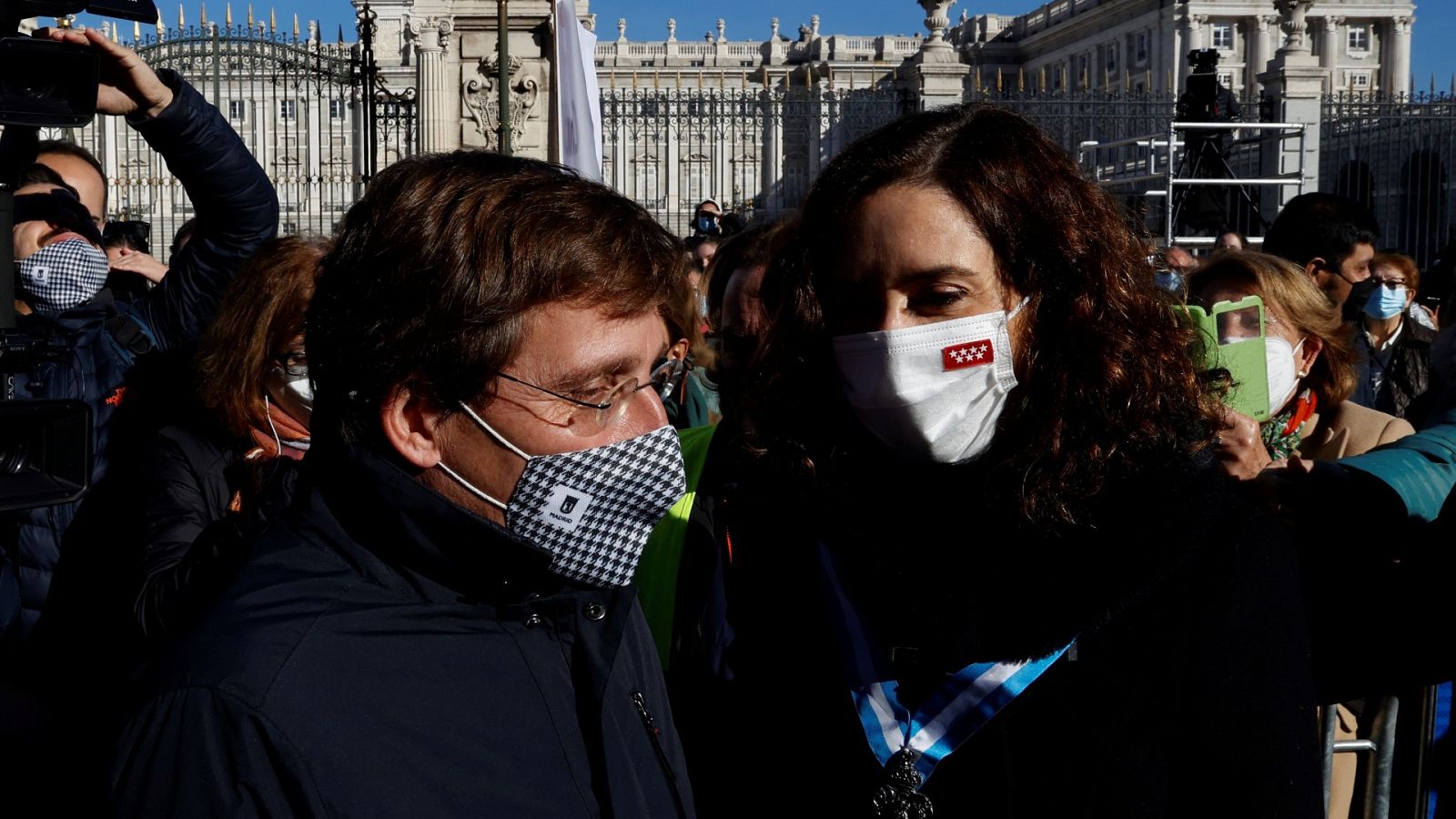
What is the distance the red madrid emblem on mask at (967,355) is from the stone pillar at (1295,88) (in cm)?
1545

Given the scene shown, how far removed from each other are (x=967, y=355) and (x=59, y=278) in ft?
8.69

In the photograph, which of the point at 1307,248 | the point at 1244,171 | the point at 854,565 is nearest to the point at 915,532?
the point at 854,565

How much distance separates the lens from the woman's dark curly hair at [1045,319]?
1.99m

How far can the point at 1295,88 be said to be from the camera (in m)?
17.3

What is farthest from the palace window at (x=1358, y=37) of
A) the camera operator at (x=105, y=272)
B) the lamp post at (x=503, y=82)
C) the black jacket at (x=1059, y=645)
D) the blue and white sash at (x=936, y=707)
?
the blue and white sash at (x=936, y=707)

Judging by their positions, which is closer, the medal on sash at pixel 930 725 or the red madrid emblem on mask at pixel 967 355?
the medal on sash at pixel 930 725

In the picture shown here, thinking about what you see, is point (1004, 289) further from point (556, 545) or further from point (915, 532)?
point (556, 545)

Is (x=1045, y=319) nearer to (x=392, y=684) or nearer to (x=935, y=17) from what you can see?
(x=392, y=684)

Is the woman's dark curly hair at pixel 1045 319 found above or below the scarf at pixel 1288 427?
above

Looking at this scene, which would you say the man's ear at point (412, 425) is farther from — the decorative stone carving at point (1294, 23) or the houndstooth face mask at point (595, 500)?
the decorative stone carving at point (1294, 23)

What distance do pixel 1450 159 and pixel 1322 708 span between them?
17.7 metres

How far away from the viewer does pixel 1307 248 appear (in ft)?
21.5

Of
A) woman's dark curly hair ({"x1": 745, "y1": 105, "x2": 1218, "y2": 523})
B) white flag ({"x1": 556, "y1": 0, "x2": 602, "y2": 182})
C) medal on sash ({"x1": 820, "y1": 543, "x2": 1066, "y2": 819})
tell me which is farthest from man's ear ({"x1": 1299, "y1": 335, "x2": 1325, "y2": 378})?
white flag ({"x1": 556, "y1": 0, "x2": 602, "y2": 182})

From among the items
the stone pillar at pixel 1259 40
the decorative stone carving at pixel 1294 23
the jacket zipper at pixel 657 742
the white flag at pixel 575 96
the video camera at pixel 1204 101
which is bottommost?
the jacket zipper at pixel 657 742
